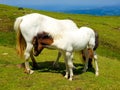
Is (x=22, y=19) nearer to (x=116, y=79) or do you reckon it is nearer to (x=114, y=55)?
(x=116, y=79)

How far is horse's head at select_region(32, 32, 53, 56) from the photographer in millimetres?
19703

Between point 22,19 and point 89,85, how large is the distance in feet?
A: 20.1

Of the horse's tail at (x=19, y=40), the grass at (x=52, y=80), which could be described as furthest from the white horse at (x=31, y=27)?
the grass at (x=52, y=80)

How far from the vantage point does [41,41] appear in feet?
65.1

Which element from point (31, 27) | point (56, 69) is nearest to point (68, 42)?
point (31, 27)

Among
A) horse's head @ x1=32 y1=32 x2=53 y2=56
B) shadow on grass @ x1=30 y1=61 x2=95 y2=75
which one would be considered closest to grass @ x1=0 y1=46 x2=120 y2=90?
shadow on grass @ x1=30 y1=61 x2=95 y2=75

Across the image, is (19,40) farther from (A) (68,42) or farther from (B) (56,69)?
(B) (56,69)

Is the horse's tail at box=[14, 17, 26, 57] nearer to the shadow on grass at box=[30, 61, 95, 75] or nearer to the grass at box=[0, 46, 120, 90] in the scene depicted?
the grass at box=[0, 46, 120, 90]

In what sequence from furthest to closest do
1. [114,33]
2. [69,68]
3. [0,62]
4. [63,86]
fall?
[114,33]
[0,62]
[69,68]
[63,86]

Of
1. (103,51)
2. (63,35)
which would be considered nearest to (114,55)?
(103,51)

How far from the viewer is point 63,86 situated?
1891 cm

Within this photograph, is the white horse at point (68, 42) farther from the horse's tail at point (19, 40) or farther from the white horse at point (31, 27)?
the horse's tail at point (19, 40)

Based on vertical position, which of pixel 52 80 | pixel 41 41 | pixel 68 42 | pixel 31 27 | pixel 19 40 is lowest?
pixel 52 80

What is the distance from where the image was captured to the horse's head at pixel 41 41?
19.7m
